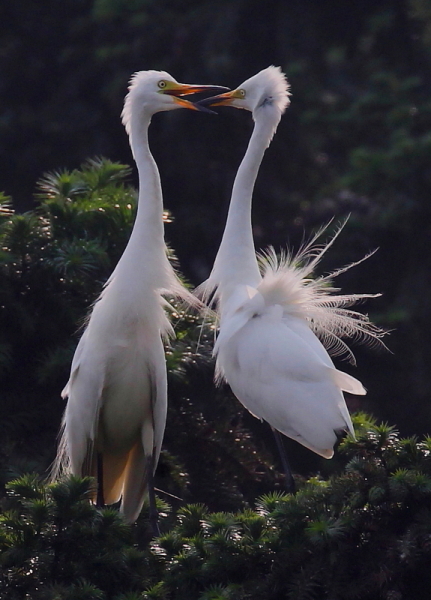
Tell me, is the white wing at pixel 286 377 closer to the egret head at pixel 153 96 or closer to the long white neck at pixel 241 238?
the long white neck at pixel 241 238

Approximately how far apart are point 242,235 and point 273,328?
467mm

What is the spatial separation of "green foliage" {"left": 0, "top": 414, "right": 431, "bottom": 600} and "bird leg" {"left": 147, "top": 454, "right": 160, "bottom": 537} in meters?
0.59

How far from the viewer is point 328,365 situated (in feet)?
11.5

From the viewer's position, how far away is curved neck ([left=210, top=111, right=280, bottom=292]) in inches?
153

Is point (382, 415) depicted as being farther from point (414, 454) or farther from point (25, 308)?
point (414, 454)

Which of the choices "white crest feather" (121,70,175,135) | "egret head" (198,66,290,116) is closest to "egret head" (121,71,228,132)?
"white crest feather" (121,70,175,135)

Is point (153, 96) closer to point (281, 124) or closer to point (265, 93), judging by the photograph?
point (265, 93)

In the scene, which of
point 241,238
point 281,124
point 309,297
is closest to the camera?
point 309,297

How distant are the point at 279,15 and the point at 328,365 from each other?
176 inches

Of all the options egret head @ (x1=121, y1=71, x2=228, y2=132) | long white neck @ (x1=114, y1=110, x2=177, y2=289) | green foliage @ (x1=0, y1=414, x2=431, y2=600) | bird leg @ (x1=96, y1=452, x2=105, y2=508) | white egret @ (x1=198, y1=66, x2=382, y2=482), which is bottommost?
bird leg @ (x1=96, y1=452, x2=105, y2=508)

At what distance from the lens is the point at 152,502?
→ 11.1 feet

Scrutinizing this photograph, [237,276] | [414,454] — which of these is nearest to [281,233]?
[237,276]

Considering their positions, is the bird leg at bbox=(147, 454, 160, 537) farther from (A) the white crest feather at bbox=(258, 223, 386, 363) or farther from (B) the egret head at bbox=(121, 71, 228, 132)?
(B) the egret head at bbox=(121, 71, 228, 132)

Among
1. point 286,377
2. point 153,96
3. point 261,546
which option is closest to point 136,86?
point 153,96
